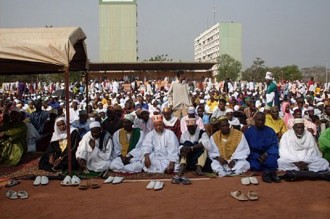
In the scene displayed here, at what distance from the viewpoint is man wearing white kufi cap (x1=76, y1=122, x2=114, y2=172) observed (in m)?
6.92

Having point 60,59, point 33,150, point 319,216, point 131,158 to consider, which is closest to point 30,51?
point 60,59

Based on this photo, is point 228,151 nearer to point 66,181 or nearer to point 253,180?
point 253,180

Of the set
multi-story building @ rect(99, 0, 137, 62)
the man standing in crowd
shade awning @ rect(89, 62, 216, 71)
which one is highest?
multi-story building @ rect(99, 0, 137, 62)

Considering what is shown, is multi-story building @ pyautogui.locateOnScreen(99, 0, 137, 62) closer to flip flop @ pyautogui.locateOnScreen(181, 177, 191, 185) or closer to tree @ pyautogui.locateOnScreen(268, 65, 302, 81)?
tree @ pyautogui.locateOnScreen(268, 65, 302, 81)

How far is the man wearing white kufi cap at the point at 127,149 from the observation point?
7043 millimetres

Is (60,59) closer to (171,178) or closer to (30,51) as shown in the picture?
(30,51)

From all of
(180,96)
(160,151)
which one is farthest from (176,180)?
(180,96)

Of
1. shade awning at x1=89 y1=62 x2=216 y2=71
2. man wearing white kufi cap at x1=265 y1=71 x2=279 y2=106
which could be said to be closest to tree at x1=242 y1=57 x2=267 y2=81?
shade awning at x1=89 y1=62 x2=216 y2=71

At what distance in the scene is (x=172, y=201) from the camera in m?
5.14

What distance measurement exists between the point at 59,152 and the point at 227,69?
133ft

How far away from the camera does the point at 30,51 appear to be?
643 centimetres

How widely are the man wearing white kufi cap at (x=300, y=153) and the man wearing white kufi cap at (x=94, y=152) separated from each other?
3.07m

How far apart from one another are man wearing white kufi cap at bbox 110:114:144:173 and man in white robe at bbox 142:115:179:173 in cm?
17

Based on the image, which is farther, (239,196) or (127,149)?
(127,149)
